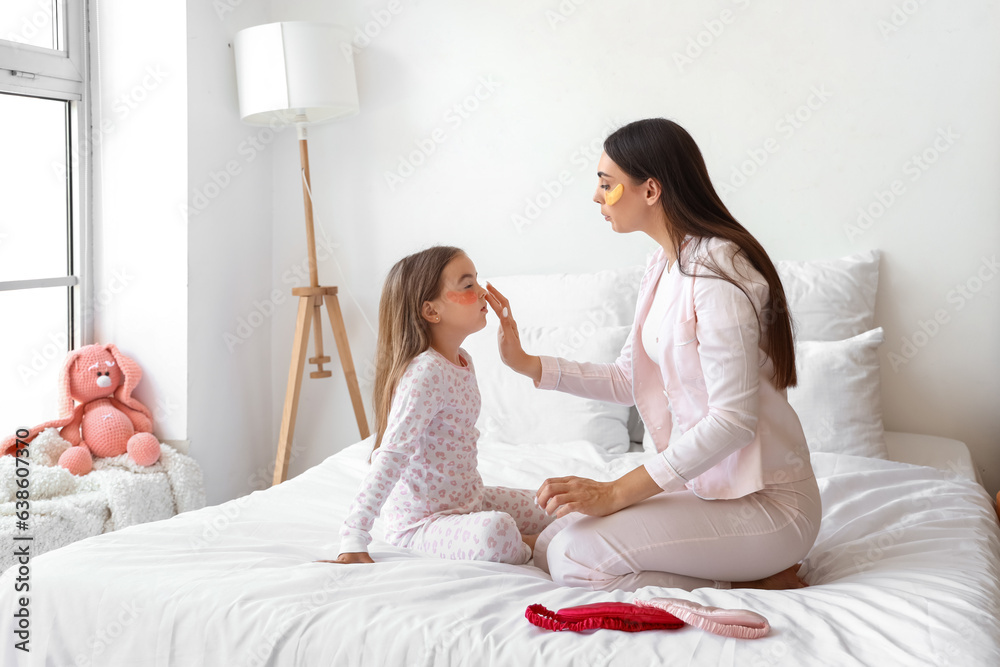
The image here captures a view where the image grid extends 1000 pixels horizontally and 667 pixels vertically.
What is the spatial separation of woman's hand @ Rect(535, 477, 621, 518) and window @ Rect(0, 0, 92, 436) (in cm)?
197

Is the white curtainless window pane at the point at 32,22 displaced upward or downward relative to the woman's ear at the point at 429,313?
upward

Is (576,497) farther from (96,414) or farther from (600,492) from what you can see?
(96,414)

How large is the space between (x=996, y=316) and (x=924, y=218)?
347 millimetres

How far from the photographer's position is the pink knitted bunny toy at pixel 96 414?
2570 millimetres

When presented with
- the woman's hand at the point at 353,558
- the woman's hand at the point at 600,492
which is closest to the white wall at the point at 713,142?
the woman's hand at the point at 600,492

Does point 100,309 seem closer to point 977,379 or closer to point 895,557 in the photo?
point 895,557

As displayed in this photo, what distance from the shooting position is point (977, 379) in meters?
2.44

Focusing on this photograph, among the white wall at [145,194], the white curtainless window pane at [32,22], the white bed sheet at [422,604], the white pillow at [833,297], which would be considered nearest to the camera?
the white bed sheet at [422,604]

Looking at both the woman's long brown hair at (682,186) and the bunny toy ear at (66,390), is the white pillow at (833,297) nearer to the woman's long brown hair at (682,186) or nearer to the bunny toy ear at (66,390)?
the woman's long brown hair at (682,186)

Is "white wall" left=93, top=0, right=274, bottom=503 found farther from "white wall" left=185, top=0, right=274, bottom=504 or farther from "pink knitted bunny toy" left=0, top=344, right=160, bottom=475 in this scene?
"pink knitted bunny toy" left=0, top=344, right=160, bottom=475

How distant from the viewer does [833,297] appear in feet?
7.78

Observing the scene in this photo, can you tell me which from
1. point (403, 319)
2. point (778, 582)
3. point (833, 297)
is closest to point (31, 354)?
point (403, 319)

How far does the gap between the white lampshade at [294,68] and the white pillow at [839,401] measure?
1674 mm

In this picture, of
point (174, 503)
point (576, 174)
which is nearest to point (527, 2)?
point (576, 174)
